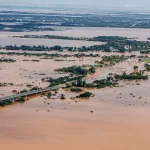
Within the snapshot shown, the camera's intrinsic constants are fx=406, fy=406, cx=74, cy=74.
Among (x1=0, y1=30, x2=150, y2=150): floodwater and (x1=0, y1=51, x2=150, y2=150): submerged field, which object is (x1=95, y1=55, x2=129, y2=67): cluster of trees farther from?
(x1=0, y1=30, x2=150, y2=150): floodwater

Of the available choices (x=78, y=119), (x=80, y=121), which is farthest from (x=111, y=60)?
(x=80, y=121)

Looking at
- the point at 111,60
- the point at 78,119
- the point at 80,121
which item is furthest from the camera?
the point at 111,60

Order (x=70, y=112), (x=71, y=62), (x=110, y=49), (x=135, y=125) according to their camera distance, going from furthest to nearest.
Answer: (x=110, y=49)
(x=71, y=62)
(x=70, y=112)
(x=135, y=125)

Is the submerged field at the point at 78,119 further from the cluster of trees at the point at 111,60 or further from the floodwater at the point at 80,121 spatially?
the cluster of trees at the point at 111,60

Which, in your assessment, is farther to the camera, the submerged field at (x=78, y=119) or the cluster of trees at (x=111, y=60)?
the cluster of trees at (x=111, y=60)

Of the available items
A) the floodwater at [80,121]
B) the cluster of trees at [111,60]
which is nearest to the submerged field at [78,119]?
the floodwater at [80,121]

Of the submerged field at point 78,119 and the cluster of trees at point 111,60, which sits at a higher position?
the cluster of trees at point 111,60

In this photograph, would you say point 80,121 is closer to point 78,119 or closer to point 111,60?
point 78,119

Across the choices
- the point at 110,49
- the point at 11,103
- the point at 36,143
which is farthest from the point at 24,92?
the point at 110,49

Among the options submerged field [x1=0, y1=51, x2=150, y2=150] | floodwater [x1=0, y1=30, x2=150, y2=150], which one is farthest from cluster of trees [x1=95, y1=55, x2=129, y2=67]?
floodwater [x1=0, y1=30, x2=150, y2=150]

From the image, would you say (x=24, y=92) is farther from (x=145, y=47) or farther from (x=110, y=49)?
(x=145, y=47)

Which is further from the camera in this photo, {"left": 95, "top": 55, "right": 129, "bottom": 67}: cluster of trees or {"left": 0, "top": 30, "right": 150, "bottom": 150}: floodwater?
{"left": 95, "top": 55, "right": 129, "bottom": 67}: cluster of trees
